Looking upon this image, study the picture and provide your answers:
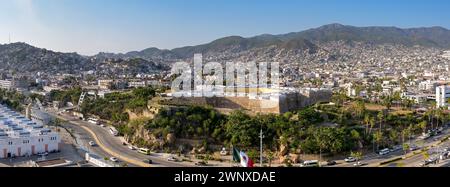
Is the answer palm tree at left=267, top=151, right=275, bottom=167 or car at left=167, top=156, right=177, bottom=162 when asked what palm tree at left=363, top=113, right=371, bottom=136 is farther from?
car at left=167, top=156, right=177, bottom=162

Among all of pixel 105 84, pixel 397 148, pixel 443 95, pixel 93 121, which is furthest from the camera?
pixel 105 84

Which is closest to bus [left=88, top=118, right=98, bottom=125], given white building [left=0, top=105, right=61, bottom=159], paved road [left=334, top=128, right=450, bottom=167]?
white building [left=0, top=105, right=61, bottom=159]

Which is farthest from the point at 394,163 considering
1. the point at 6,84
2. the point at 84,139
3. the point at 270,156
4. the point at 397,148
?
the point at 6,84

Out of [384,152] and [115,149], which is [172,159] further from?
[384,152]

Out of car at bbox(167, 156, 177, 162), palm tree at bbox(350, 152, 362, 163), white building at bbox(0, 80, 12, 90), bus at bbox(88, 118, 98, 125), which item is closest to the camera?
palm tree at bbox(350, 152, 362, 163)

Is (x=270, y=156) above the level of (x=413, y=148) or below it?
above

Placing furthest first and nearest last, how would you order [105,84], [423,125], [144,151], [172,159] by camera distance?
[105,84] → [423,125] → [144,151] → [172,159]

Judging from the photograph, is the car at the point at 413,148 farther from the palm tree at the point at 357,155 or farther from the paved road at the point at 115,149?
the paved road at the point at 115,149

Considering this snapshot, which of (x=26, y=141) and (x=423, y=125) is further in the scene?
(x=423, y=125)

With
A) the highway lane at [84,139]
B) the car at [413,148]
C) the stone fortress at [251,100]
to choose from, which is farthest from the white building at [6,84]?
the car at [413,148]
